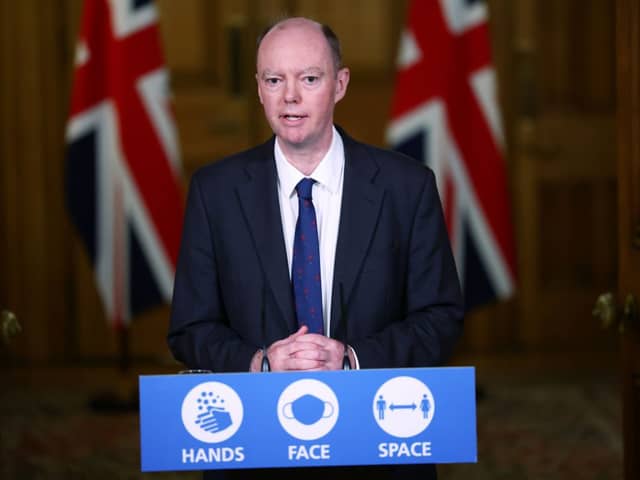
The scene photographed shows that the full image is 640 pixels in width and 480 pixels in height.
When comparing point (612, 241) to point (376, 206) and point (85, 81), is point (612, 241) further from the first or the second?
point (376, 206)

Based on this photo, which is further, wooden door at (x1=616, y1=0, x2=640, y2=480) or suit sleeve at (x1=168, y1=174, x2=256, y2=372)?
wooden door at (x1=616, y1=0, x2=640, y2=480)

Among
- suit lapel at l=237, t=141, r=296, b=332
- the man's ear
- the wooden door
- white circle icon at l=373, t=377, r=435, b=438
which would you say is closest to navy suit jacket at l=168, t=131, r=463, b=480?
suit lapel at l=237, t=141, r=296, b=332

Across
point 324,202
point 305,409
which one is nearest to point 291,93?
point 324,202

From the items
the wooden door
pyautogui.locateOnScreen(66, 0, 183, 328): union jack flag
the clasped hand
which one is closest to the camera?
the clasped hand

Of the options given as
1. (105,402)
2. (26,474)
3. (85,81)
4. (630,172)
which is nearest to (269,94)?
(630,172)

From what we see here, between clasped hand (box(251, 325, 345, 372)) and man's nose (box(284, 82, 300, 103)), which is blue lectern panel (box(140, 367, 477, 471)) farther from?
man's nose (box(284, 82, 300, 103))

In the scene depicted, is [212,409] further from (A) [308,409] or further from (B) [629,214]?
(B) [629,214]

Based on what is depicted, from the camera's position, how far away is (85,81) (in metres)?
4.75

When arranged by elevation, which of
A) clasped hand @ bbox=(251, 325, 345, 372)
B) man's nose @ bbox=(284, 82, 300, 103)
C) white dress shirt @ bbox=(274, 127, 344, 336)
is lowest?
clasped hand @ bbox=(251, 325, 345, 372)

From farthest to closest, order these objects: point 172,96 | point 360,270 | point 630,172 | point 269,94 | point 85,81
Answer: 1. point 172,96
2. point 85,81
3. point 630,172
4. point 360,270
5. point 269,94

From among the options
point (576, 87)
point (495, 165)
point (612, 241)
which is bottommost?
point (612, 241)

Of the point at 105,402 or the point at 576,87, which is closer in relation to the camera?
the point at 105,402

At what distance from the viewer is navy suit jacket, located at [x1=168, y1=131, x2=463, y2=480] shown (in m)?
2.01

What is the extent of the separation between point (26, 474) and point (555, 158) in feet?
9.14
